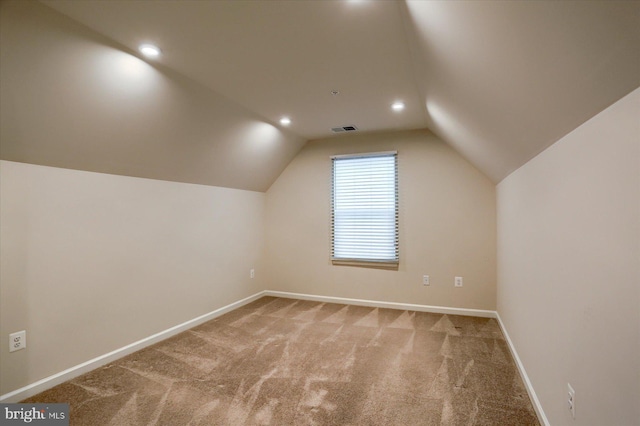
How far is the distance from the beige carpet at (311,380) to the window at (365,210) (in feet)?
3.43

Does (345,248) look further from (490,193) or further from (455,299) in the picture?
(490,193)

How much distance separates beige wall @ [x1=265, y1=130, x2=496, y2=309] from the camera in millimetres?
3898

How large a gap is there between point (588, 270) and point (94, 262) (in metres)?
3.26

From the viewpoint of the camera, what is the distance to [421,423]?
1.91m

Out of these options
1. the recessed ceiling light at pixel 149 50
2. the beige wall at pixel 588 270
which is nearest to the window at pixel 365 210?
the beige wall at pixel 588 270

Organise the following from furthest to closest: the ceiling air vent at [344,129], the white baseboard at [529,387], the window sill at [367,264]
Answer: the window sill at [367,264] → the ceiling air vent at [344,129] → the white baseboard at [529,387]

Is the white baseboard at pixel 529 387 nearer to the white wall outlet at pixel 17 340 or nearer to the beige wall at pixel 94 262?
the beige wall at pixel 94 262

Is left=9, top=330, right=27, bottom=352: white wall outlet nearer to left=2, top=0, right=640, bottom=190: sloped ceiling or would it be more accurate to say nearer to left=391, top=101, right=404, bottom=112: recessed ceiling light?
left=2, top=0, right=640, bottom=190: sloped ceiling

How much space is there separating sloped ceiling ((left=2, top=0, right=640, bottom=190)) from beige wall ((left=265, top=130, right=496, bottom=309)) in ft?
2.60

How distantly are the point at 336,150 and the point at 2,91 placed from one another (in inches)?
136

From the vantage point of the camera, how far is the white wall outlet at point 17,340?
83.3 inches

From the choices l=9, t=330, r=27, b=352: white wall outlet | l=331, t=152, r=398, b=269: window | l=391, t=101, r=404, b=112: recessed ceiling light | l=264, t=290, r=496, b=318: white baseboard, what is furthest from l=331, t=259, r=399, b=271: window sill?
l=9, t=330, r=27, b=352: white wall outlet

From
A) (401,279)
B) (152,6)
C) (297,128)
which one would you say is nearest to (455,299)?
(401,279)

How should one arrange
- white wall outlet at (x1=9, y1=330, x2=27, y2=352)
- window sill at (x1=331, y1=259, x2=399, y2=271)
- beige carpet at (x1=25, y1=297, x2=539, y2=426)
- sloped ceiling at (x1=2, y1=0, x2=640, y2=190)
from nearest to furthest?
sloped ceiling at (x1=2, y1=0, x2=640, y2=190) < beige carpet at (x1=25, y1=297, x2=539, y2=426) < white wall outlet at (x1=9, y1=330, x2=27, y2=352) < window sill at (x1=331, y1=259, x2=399, y2=271)
